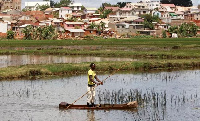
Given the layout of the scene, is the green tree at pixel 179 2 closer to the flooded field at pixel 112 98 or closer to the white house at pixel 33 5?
the white house at pixel 33 5

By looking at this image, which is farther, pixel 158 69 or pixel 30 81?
pixel 158 69

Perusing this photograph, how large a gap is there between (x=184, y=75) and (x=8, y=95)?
11827mm

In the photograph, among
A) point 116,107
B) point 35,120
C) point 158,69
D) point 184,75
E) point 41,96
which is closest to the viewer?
point 35,120

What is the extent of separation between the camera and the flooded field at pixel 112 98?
16.1m

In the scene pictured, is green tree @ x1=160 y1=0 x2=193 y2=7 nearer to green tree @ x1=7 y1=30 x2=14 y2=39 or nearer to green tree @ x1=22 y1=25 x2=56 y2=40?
green tree @ x1=22 y1=25 x2=56 y2=40

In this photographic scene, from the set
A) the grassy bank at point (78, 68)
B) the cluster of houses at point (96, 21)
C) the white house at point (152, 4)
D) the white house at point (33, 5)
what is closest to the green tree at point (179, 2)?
the cluster of houses at point (96, 21)

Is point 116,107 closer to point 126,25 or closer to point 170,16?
point 126,25

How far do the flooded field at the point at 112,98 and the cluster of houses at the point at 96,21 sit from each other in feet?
165

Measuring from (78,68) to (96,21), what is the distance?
6252 centimetres

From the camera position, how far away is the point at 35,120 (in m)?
15.6

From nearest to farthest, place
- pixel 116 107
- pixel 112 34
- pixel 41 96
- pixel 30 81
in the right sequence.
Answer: pixel 116 107, pixel 41 96, pixel 30 81, pixel 112 34

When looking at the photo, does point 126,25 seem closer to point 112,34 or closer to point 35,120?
point 112,34

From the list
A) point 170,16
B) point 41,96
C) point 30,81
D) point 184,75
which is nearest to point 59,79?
point 30,81

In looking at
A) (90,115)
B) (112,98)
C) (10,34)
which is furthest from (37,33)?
(90,115)
